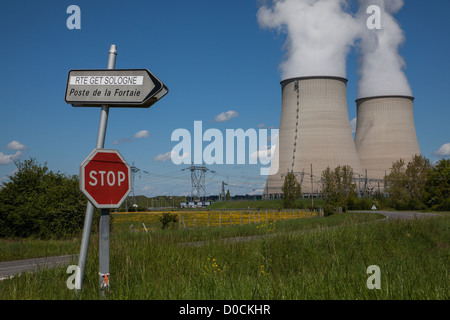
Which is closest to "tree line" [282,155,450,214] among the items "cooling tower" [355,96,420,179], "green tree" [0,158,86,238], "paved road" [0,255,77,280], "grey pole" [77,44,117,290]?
"cooling tower" [355,96,420,179]

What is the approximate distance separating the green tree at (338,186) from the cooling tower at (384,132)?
2768mm

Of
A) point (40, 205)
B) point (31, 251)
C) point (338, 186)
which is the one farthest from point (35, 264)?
point (338, 186)

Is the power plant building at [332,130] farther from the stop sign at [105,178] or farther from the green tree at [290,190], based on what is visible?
the stop sign at [105,178]

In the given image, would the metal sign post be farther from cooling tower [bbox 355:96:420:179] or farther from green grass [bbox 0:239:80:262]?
cooling tower [bbox 355:96:420:179]

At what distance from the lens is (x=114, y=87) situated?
3.84 metres

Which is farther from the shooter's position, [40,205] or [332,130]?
[332,130]

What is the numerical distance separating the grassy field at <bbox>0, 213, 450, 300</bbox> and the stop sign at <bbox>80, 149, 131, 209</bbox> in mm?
819

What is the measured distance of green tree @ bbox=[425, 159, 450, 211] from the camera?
43.3m

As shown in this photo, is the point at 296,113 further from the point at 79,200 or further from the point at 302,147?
the point at 79,200

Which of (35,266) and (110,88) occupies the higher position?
(110,88)

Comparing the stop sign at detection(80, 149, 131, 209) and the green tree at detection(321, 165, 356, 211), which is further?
the green tree at detection(321, 165, 356, 211)

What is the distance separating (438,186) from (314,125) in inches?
624

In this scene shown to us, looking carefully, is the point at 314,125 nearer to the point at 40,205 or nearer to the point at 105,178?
the point at 40,205
